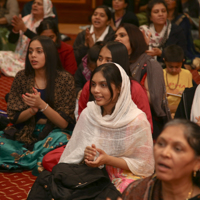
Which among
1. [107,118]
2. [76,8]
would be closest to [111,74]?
[107,118]

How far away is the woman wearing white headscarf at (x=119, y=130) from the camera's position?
231cm

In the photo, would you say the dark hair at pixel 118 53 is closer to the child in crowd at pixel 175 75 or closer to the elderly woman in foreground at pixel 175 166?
the child in crowd at pixel 175 75

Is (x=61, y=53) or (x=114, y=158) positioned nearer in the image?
(x=114, y=158)

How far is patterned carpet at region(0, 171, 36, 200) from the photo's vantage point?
2.72 meters

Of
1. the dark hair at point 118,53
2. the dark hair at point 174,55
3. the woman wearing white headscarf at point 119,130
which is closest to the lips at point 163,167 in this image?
the woman wearing white headscarf at point 119,130

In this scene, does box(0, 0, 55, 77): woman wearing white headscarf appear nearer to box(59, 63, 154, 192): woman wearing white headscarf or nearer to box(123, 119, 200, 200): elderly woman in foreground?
box(59, 63, 154, 192): woman wearing white headscarf

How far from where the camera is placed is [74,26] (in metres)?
8.22

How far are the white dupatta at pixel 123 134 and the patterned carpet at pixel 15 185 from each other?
560mm

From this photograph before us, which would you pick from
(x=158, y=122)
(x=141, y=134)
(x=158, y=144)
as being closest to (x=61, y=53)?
(x=158, y=122)

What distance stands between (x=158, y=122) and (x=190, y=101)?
69cm

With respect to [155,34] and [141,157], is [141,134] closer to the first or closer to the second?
[141,157]

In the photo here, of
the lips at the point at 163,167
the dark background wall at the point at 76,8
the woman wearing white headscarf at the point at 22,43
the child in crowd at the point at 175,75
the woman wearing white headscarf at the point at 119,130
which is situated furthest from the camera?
the dark background wall at the point at 76,8

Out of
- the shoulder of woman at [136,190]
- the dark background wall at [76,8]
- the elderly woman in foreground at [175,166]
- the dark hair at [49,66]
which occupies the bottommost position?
the shoulder of woman at [136,190]

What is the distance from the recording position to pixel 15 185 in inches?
113
